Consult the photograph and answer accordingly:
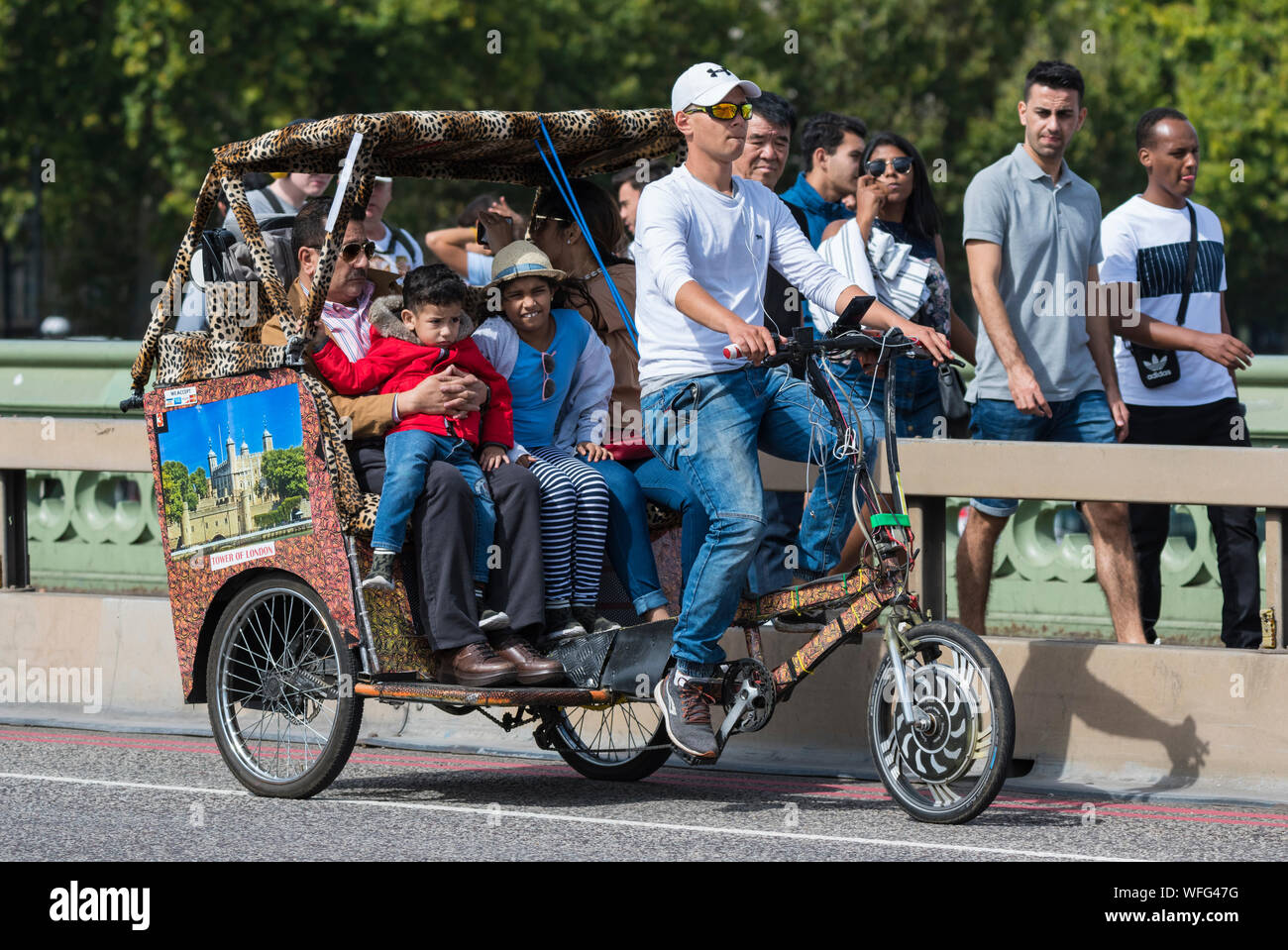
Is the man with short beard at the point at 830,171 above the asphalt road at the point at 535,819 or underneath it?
above

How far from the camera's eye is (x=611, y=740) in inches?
305

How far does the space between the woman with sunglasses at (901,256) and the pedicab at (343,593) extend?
91 centimetres

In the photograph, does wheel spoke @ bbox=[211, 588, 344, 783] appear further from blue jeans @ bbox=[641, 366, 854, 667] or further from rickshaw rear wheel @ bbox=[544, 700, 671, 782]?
blue jeans @ bbox=[641, 366, 854, 667]

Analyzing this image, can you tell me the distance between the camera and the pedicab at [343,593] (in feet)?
21.2

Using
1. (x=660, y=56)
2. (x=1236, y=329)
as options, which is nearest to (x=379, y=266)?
(x=660, y=56)

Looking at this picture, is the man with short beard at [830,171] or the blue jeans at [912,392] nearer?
the blue jeans at [912,392]

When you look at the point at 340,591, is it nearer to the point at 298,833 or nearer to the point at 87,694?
the point at 298,833

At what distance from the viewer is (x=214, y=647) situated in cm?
730

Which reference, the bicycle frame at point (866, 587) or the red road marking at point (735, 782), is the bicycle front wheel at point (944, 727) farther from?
the red road marking at point (735, 782)

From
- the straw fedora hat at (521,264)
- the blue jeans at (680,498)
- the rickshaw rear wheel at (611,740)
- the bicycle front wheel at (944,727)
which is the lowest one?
the rickshaw rear wheel at (611,740)

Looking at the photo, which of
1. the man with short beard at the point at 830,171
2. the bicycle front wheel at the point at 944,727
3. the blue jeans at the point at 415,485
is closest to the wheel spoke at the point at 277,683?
the blue jeans at the point at 415,485

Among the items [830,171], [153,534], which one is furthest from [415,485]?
[153,534]

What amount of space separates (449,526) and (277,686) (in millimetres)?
887

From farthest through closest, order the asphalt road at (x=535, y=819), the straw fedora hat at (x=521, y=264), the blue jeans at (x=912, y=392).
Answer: the blue jeans at (x=912, y=392) < the straw fedora hat at (x=521, y=264) < the asphalt road at (x=535, y=819)
